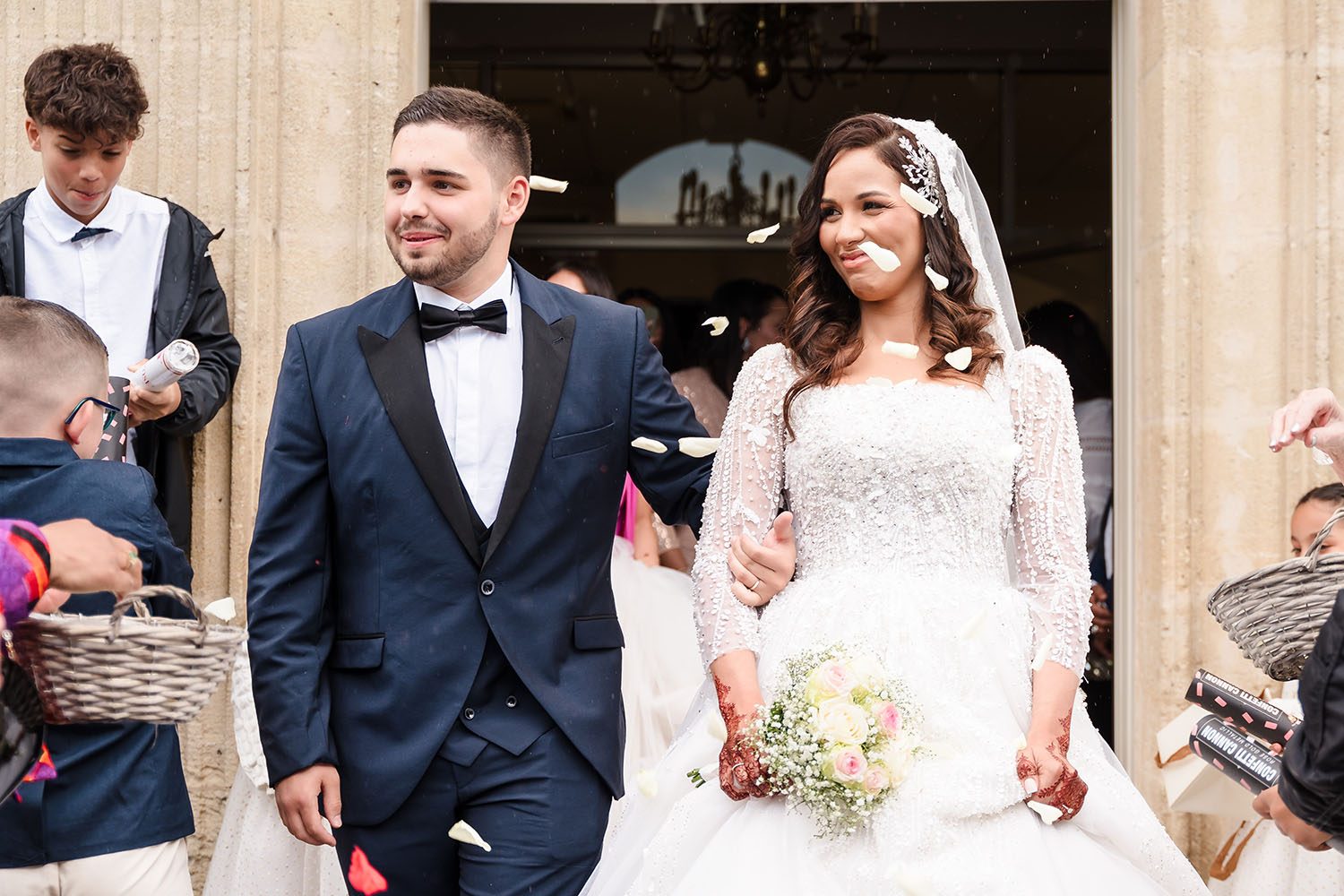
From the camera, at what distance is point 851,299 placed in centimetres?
380

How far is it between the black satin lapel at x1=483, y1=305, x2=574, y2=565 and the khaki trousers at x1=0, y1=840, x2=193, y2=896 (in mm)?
1066

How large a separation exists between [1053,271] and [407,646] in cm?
689

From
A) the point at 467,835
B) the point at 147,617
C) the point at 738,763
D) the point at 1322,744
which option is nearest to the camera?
the point at 1322,744

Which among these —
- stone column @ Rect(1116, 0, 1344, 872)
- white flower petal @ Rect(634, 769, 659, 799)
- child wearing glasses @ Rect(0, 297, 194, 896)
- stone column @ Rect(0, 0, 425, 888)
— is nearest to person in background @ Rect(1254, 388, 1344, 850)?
white flower petal @ Rect(634, 769, 659, 799)

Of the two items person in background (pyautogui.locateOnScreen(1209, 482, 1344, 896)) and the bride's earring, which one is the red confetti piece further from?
person in background (pyautogui.locateOnScreen(1209, 482, 1344, 896))

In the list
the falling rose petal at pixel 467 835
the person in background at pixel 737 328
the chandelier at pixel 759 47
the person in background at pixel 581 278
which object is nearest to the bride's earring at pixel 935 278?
the falling rose petal at pixel 467 835

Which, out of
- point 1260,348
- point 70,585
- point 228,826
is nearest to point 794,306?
point 70,585

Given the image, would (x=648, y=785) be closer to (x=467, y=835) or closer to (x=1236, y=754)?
(x=467, y=835)

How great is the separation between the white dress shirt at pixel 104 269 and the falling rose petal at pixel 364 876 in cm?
198

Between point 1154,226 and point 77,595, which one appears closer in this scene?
point 77,595

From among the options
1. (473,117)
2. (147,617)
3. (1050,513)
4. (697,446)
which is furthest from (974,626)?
(147,617)

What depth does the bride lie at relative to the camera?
3.11m

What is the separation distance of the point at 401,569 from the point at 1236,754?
1.73 meters

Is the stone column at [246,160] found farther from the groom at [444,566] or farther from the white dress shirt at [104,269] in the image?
the groom at [444,566]
